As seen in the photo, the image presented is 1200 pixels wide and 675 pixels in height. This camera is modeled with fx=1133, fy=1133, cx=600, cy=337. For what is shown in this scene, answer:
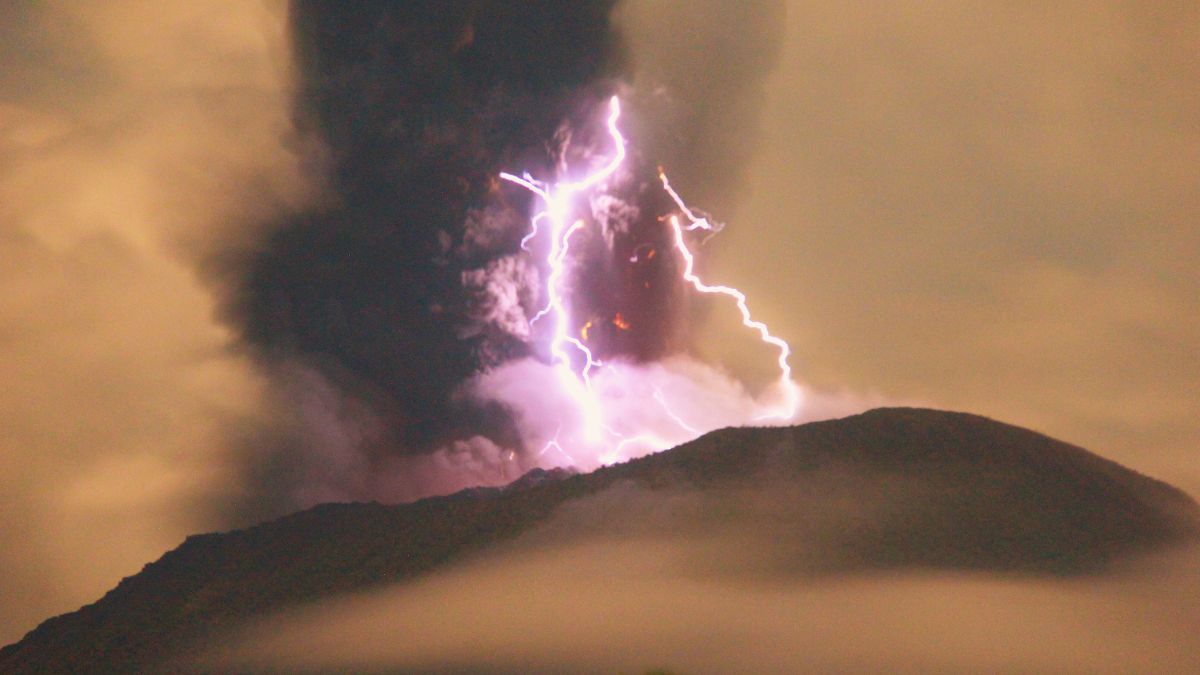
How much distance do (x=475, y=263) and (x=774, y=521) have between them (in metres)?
11.1

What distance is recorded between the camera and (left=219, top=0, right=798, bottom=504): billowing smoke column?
1009 inches

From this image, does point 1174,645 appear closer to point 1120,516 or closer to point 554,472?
point 1120,516

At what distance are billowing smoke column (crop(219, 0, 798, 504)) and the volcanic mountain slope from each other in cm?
403

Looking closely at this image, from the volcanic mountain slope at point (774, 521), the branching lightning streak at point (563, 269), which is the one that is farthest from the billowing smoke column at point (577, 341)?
the volcanic mountain slope at point (774, 521)

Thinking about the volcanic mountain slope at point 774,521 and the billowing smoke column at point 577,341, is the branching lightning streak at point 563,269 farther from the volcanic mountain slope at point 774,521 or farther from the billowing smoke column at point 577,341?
the volcanic mountain slope at point 774,521

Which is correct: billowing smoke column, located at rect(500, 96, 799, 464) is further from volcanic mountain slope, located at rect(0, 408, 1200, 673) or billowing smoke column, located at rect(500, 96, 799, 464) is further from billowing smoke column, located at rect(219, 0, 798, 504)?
volcanic mountain slope, located at rect(0, 408, 1200, 673)

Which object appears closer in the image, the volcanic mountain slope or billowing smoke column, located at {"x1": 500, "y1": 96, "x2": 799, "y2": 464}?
the volcanic mountain slope

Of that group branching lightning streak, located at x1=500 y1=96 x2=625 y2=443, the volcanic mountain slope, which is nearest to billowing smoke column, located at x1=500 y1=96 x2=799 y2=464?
branching lightning streak, located at x1=500 y1=96 x2=625 y2=443

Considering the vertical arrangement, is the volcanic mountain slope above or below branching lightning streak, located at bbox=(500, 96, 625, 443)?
below

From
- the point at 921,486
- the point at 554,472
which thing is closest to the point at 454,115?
the point at 554,472

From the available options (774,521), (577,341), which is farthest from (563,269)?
(774,521)

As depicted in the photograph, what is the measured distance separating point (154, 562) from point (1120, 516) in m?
17.9

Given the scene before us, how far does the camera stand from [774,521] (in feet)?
56.9

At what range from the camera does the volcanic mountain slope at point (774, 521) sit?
1634 cm
